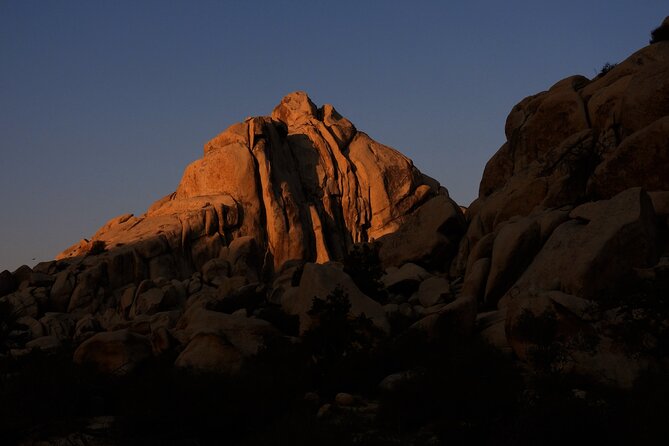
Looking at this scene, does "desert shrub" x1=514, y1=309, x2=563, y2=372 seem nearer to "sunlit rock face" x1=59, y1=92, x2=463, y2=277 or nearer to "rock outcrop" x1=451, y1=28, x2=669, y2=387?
"rock outcrop" x1=451, y1=28, x2=669, y2=387

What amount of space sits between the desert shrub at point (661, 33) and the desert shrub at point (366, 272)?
14.3 m

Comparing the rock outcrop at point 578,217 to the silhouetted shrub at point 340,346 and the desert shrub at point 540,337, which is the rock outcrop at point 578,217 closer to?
the desert shrub at point 540,337

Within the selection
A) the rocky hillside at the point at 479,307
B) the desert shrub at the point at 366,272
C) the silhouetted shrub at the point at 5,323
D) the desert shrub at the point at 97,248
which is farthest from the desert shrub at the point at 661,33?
the desert shrub at the point at 97,248

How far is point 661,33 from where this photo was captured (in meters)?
30.5

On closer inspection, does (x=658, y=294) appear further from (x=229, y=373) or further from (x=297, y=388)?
(x=229, y=373)

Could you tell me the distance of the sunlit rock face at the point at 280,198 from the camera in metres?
54.9

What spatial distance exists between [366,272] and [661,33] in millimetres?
15441

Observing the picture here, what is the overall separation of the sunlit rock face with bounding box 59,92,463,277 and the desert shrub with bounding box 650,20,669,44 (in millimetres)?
30708

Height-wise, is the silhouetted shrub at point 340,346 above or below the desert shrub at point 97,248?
below

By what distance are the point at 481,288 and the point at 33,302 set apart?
108 ft

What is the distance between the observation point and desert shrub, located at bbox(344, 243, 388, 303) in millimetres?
26750

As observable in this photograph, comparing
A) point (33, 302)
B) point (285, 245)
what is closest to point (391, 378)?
point (33, 302)

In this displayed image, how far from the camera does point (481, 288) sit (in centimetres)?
2420

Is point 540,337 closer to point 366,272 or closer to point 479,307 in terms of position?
point 479,307
